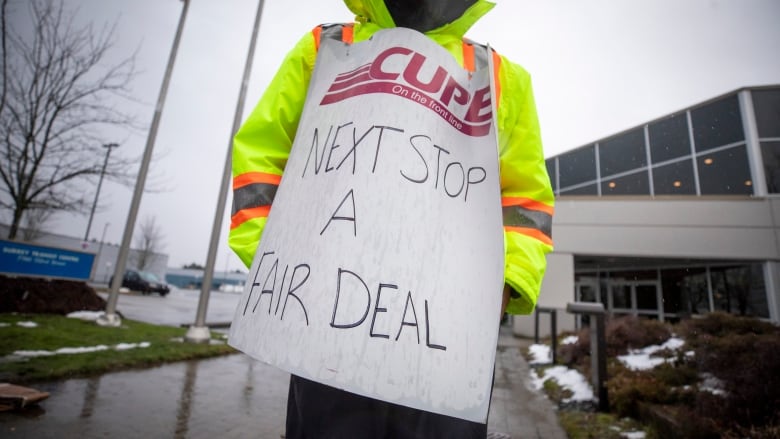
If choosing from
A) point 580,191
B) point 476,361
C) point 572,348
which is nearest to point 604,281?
point 580,191

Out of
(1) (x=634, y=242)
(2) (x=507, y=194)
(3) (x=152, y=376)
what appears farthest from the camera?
(1) (x=634, y=242)

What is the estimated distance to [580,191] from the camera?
16516mm

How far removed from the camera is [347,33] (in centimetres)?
128

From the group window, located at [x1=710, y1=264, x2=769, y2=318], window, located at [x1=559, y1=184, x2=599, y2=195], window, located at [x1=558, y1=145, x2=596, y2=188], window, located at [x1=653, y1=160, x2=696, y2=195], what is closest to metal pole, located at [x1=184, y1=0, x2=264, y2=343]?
window, located at [x1=559, y1=184, x2=599, y2=195]

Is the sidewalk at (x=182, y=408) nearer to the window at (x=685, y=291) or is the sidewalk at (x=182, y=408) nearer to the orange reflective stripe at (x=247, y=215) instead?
the orange reflective stripe at (x=247, y=215)

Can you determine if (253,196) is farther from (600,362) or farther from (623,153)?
(623,153)

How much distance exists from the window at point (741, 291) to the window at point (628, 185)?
12.1ft

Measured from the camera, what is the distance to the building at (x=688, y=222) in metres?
11.5

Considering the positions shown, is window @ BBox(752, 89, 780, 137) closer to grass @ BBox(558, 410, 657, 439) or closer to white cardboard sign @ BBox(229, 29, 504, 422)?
grass @ BBox(558, 410, 657, 439)

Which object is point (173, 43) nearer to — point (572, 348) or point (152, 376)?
point (152, 376)

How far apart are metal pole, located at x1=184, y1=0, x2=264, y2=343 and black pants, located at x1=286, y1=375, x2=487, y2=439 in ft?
20.5

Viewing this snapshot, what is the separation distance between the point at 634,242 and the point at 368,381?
14185 millimetres

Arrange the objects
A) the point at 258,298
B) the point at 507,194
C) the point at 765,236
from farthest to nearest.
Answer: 1. the point at 765,236
2. the point at 507,194
3. the point at 258,298

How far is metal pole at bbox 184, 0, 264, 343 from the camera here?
21.9ft
